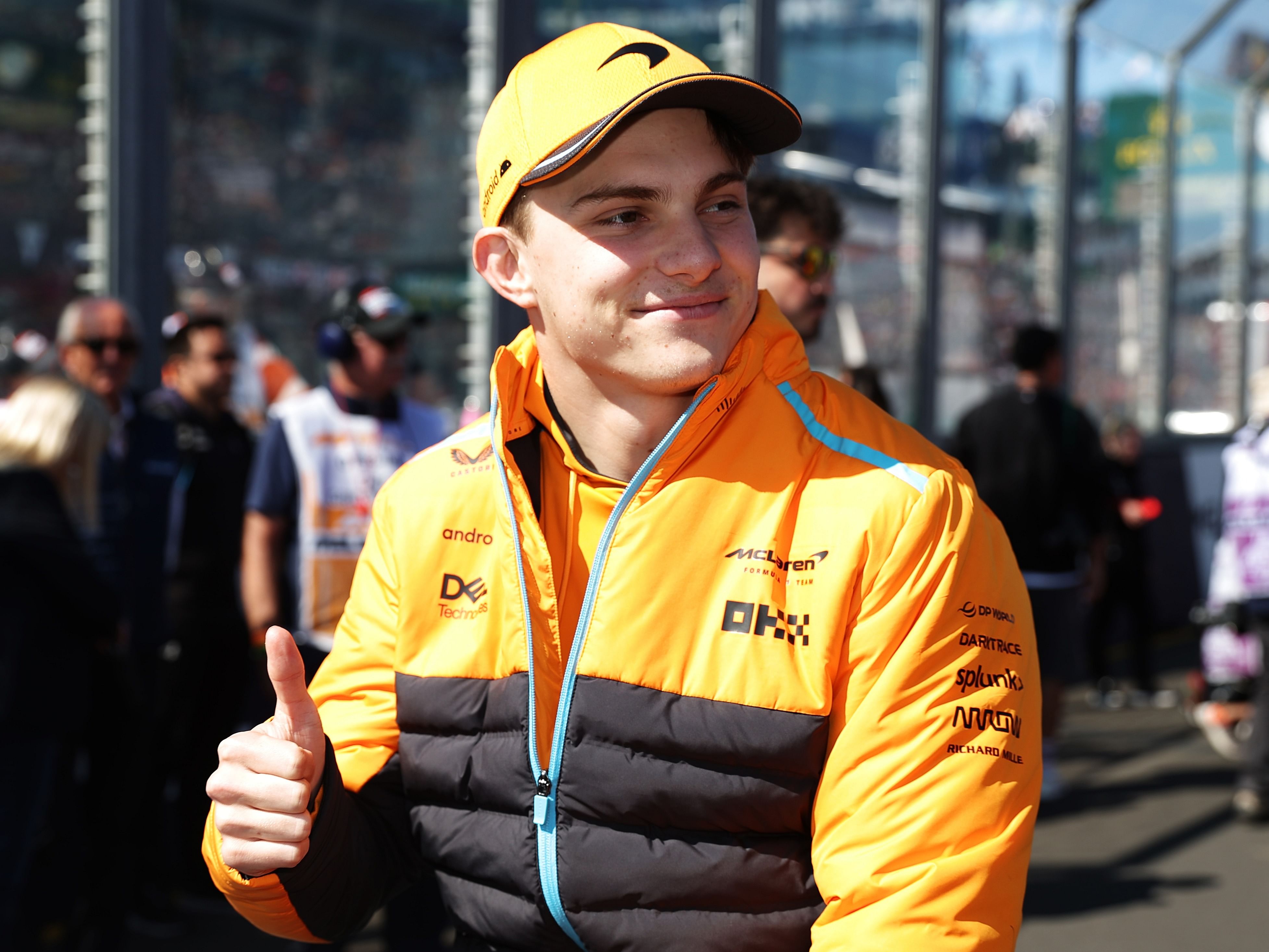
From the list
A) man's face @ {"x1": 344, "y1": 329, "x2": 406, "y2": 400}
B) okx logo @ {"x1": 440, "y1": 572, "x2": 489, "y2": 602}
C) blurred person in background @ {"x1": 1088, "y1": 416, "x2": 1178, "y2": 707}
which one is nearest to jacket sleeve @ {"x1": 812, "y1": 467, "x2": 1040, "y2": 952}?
okx logo @ {"x1": 440, "y1": 572, "x2": 489, "y2": 602}

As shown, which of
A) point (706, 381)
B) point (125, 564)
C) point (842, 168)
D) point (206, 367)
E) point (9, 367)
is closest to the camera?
point (706, 381)

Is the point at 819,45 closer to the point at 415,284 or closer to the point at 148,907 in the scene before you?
the point at 415,284

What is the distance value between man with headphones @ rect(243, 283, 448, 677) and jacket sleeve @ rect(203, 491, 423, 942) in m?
2.32

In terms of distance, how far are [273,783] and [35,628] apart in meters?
2.55

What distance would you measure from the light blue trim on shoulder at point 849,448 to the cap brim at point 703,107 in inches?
13.0

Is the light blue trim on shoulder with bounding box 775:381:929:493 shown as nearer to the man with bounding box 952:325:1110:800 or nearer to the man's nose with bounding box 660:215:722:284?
the man's nose with bounding box 660:215:722:284

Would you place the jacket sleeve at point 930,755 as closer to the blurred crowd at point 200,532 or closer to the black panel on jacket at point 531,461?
the black panel on jacket at point 531,461

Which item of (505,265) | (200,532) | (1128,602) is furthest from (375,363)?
(1128,602)

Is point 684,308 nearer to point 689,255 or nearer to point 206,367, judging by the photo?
point 689,255

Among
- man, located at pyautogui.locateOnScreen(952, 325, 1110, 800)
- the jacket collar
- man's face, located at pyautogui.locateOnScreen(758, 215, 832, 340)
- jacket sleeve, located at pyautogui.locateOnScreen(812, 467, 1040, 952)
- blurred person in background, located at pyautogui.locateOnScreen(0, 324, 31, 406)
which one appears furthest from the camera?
man, located at pyautogui.locateOnScreen(952, 325, 1110, 800)

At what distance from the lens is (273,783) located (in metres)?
1.51

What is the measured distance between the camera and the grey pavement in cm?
479

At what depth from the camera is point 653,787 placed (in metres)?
1.52

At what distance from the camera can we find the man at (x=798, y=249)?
3.64 m
